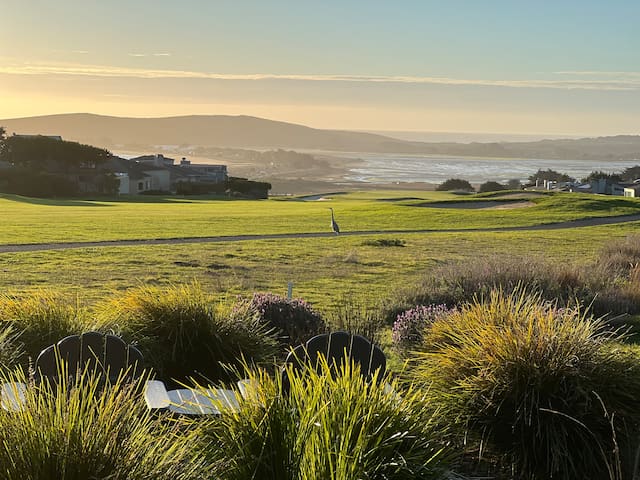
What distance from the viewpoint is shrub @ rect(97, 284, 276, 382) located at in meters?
8.64

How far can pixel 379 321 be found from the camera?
42.8 ft

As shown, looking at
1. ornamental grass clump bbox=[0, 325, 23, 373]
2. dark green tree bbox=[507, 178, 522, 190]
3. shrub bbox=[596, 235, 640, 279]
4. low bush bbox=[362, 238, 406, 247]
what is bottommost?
dark green tree bbox=[507, 178, 522, 190]

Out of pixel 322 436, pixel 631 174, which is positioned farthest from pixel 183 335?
pixel 631 174

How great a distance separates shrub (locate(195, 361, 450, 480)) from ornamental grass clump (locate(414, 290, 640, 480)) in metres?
1.45

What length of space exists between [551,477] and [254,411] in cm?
249

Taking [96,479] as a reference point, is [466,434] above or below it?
below

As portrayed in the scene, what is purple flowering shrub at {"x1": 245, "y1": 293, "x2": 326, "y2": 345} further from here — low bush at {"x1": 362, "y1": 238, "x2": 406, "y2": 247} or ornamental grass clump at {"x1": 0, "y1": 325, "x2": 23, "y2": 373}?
low bush at {"x1": 362, "y1": 238, "x2": 406, "y2": 247}

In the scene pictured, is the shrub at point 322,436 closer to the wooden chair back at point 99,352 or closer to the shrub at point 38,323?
the wooden chair back at point 99,352

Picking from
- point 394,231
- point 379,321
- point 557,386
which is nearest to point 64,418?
point 557,386

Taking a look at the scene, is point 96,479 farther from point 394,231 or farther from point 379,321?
point 394,231

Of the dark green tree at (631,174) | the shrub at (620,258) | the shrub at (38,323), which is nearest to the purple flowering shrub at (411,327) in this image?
the shrub at (38,323)

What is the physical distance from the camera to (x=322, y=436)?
14.8ft

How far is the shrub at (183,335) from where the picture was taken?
8.64 m

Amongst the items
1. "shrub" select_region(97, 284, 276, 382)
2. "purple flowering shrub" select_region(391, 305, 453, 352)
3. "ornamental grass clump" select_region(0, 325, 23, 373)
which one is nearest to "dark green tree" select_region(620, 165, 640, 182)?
"purple flowering shrub" select_region(391, 305, 453, 352)
